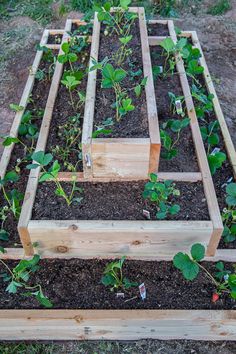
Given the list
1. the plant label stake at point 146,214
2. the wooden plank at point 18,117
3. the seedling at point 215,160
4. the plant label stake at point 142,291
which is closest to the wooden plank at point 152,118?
the plant label stake at point 146,214

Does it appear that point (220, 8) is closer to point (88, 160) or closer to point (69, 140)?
point (69, 140)

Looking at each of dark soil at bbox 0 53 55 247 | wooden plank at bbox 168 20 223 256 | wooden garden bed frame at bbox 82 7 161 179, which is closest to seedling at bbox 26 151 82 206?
wooden garden bed frame at bbox 82 7 161 179

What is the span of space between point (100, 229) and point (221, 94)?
2.00 m

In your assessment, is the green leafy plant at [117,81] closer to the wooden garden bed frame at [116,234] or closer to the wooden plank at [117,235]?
the wooden garden bed frame at [116,234]

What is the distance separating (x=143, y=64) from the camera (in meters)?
2.53

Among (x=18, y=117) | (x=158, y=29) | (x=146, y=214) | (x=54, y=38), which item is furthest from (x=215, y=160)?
(x=54, y=38)

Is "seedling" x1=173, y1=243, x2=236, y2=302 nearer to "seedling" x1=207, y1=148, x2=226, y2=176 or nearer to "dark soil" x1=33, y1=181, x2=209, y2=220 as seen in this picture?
"dark soil" x1=33, y1=181, x2=209, y2=220

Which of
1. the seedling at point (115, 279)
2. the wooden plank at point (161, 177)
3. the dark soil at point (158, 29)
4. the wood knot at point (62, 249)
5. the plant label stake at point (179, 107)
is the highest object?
the dark soil at point (158, 29)

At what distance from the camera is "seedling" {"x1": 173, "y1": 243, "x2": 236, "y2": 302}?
1744 mm

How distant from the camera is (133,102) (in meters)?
2.33

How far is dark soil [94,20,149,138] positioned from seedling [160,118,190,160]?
153 millimetres

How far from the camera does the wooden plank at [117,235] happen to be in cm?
192

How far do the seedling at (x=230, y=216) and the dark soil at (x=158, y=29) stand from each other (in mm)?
1762

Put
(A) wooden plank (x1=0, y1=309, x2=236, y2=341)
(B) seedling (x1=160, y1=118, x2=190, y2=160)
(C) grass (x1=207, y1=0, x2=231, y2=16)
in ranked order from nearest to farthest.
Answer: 1. (A) wooden plank (x1=0, y1=309, x2=236, y2=341)
2. (B) seedling (x1=160, y1=118, x2=190, y2=160)
3. (C) grass (x1=207, y1=0, x2=231, y2=16)
